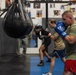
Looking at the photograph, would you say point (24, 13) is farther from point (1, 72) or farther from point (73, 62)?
point (1, 72)

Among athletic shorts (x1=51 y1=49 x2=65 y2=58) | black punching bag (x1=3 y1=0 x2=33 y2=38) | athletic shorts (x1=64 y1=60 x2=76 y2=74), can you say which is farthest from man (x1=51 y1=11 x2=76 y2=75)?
athletic shorts (x1=51 y1=49 x2=65 y2=58)

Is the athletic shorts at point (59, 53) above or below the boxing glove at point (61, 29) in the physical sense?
below

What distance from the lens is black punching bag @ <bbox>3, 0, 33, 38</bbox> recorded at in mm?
3453

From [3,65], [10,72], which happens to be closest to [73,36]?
[10,72]

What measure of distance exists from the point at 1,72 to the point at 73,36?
3507 millimetres

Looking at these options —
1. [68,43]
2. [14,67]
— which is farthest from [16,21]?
[14,67]

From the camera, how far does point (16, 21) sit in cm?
347

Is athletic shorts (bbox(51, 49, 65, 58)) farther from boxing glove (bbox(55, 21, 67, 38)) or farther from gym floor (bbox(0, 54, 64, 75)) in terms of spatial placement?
boxing glove (bbox(55, 21, 67, 38))

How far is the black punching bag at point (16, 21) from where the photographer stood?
11.3 ft

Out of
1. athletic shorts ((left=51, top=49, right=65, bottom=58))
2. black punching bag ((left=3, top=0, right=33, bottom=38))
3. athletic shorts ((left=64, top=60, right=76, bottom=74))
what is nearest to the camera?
A: black punching bag ((left=3, top=0, right=33, bottom=38))

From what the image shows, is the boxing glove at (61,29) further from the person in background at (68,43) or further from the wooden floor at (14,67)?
the wooden floor at (14,67)

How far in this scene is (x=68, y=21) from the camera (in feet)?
12.6

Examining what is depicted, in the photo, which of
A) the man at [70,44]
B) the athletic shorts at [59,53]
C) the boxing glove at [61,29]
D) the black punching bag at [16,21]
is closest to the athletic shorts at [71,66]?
the man at [70,44]

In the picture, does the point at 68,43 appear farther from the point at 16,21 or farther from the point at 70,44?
the point at 16,21
